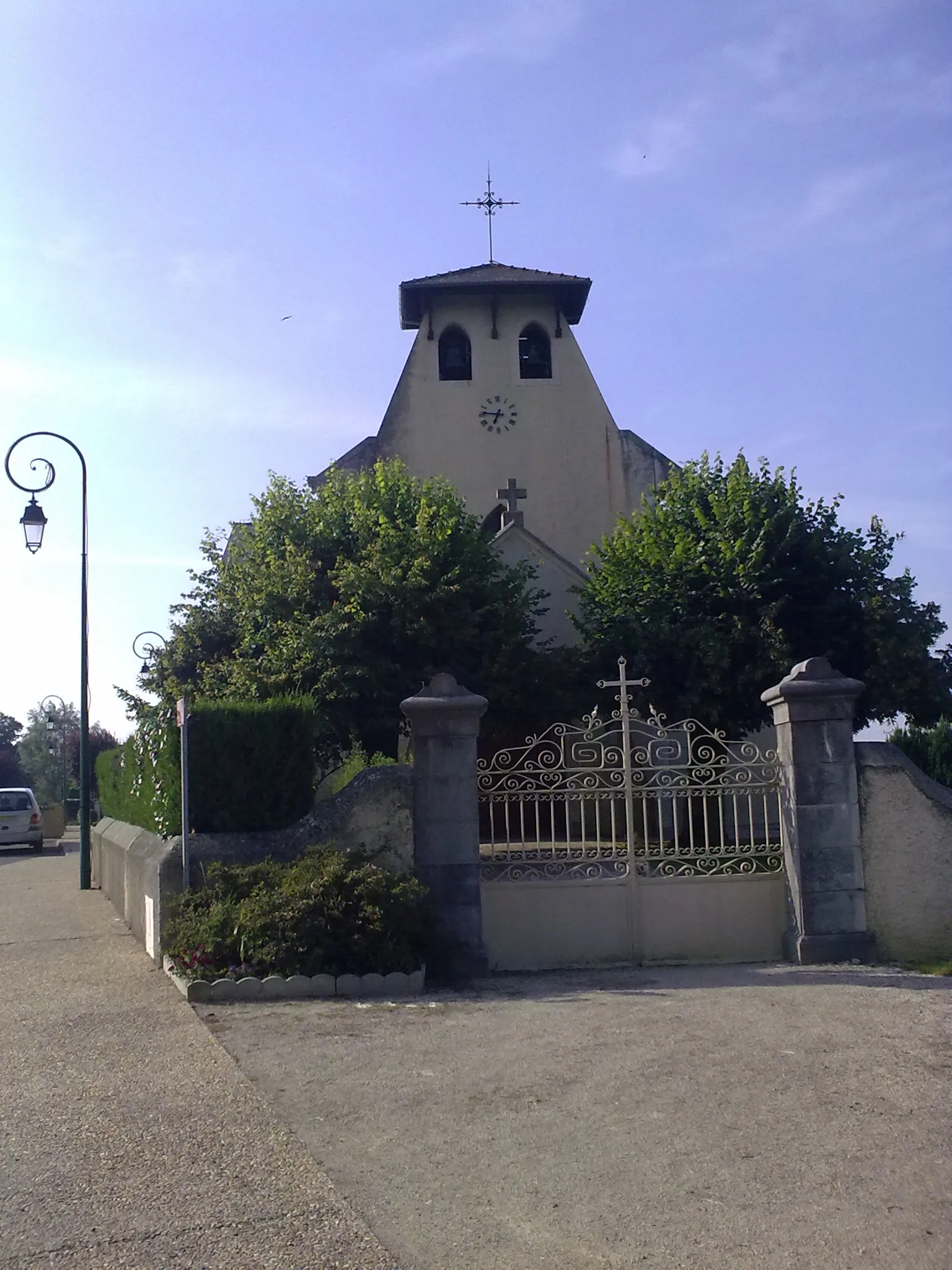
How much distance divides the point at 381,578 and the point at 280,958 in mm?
9144

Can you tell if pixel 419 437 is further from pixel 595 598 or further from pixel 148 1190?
pixel 148 1190

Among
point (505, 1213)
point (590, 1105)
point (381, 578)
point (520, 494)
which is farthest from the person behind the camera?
point (520, 494)

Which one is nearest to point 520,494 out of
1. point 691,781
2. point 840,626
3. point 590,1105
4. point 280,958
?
point 840,626

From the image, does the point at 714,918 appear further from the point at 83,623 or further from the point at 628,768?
the point at 83,623

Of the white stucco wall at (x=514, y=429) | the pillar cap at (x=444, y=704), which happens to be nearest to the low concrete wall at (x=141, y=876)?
the pillar cap at (x=444, y=704)

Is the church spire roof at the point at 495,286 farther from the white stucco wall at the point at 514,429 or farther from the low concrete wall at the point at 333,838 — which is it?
the low concrete wall at the point at 333,838

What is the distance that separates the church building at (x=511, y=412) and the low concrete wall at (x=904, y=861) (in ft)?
67.4

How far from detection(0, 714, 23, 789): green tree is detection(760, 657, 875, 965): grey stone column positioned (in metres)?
64.3

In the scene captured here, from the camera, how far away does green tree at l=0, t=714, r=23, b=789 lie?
253 feet

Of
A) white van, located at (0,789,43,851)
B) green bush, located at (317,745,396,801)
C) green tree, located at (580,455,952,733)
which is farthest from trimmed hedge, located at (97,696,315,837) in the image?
white van, located at (0,789,43,851)

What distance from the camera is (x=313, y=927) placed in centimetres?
883

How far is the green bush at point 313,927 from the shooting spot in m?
8.77

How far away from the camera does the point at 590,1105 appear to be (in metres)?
5.85

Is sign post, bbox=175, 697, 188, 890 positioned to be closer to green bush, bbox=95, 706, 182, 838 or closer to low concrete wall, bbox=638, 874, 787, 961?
green bush, bbox=95, 706, 182, 838
